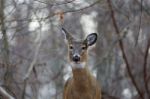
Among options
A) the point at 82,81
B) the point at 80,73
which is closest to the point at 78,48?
the point at 80,73

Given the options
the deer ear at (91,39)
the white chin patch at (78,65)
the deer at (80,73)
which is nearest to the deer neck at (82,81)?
the deer at (80,73)

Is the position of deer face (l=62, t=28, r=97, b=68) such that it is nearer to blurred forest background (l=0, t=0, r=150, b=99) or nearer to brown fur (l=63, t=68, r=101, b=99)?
brown fur (l=63, t=68, r=101, b=99)

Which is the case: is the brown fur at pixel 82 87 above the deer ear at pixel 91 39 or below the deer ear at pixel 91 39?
below

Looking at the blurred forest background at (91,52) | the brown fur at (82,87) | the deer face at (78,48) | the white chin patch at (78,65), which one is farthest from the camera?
the blurred forest background at (91,52)

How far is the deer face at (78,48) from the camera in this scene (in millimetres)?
10016

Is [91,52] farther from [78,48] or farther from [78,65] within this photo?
[78,48]

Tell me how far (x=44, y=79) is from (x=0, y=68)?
22.4ft

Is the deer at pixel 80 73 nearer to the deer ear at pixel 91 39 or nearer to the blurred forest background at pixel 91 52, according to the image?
the deer ear at pixel 91 39

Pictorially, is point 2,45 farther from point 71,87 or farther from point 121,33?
point 121,33

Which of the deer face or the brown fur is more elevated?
the deer face

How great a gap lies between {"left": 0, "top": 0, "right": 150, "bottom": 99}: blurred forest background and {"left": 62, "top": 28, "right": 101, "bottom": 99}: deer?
1.19 metres

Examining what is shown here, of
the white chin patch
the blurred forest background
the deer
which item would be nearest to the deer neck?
the deer

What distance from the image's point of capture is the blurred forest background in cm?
1212

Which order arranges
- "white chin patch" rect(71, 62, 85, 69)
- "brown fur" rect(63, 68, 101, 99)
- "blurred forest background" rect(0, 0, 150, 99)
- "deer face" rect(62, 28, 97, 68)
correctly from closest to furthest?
"deer face" rect(62, 28, 97, 68) → "white chin patch" rect(71, 62, 85, 69) → "brown fur" rect(63, 68, 101, 99) → "blurred forest background" rect(0, 0, 150, 99)
